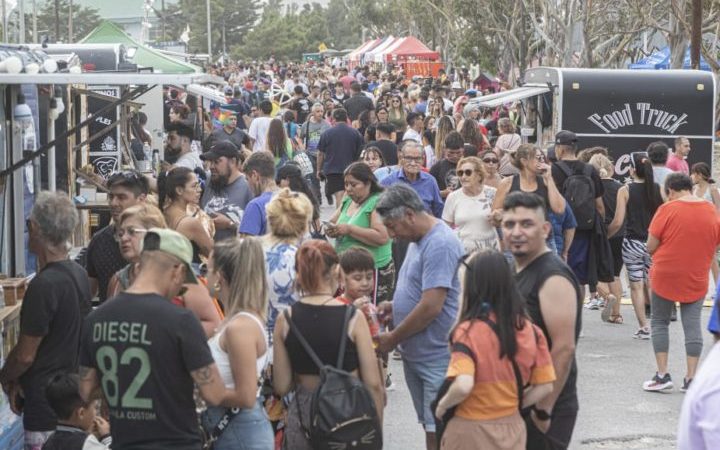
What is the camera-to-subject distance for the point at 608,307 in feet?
41.1

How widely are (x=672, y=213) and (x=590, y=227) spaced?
6.73ft

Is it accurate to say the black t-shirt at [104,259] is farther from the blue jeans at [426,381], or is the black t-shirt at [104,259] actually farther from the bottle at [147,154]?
the bottle at [147,154]

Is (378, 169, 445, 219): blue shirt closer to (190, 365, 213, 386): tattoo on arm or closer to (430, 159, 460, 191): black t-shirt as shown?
(430, 159, 460, 191): black t-shirt

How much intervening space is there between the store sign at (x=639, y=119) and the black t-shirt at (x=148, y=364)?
15.6 m

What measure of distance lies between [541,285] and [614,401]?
4.45m

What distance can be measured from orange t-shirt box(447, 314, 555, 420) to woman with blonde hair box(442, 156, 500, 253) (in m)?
4.29

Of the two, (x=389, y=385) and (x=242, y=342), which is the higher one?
(x=242, y=342)

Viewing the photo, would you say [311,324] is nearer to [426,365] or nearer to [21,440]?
[426,365]

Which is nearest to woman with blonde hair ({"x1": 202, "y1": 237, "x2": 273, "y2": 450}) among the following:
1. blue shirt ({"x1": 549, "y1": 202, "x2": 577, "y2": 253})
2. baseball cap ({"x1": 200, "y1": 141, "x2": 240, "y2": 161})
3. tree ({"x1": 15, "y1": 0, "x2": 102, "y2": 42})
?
baseball cap ({"x1": 200, "y1": 141, "x2": 240, "y2": 161})

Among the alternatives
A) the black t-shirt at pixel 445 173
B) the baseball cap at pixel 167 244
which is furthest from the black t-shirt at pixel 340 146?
the baseball cap at pixel 167 244

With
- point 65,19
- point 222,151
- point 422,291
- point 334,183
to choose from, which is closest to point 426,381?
point 422,291

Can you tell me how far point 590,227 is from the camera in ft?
38.4

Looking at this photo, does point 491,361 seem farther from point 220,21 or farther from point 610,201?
point 220,21

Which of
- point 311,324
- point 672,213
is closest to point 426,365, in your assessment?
point 311,324
